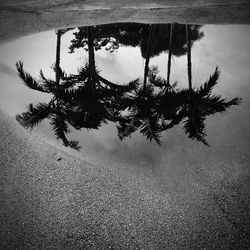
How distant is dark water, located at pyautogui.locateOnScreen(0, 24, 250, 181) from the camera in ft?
8.37

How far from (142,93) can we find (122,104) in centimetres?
41

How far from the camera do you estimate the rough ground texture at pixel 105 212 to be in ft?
5.63

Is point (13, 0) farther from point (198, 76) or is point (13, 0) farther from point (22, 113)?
point (198, 76)

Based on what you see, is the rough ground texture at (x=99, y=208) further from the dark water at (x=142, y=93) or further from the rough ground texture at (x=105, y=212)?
the dark water at (x=142, y=93)

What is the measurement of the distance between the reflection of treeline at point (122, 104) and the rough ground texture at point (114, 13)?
6.81 feet

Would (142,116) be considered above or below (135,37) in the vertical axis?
below

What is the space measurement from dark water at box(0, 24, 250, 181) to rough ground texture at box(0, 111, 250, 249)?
305 millimetres

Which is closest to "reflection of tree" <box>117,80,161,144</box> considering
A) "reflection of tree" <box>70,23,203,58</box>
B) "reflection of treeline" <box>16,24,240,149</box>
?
"reflection of treeline" <box>16,24,240,149</box>

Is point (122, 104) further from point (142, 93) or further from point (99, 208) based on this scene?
point (99, 208)

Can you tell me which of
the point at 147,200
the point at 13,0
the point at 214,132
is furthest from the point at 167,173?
the point at 13,0

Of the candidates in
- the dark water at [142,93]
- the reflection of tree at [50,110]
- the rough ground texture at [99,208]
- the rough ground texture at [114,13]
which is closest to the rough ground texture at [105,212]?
the rough ground texture at [99,208]

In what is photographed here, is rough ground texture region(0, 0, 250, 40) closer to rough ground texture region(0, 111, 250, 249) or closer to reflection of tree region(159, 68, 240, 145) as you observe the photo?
reflection of tree region(159, 68, 240, 145)

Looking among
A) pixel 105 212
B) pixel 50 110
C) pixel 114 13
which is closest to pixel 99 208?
pixel 105 212

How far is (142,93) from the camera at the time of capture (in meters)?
3.58
